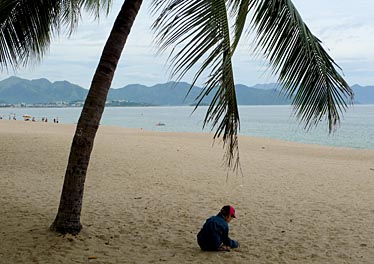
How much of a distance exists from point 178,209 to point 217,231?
283 centimetres

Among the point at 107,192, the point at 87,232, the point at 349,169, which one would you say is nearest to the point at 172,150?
the point at 349,169

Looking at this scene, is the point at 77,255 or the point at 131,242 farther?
the point at 131,242

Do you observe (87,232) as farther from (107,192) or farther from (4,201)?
(107,192)

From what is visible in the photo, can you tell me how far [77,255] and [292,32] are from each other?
342cm

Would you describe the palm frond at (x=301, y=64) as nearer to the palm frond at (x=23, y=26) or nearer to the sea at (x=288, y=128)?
the sea at (x=288, y=128)

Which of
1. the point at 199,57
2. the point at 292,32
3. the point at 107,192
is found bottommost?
the point at 107,192

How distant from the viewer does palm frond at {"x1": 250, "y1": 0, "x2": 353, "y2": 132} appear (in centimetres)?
454

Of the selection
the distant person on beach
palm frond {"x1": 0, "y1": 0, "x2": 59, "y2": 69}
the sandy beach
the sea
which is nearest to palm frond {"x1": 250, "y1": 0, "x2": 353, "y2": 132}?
the sea

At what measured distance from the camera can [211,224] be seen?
5.19m

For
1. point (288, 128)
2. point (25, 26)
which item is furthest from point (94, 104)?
point (288, 128)

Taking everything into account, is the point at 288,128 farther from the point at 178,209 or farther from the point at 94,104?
the point at 94,104

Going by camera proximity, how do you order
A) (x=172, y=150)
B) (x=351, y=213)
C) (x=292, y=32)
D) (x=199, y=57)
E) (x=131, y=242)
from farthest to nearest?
1. (x=172, y=150)
2. (x=351, y=213)
3. (x=131, y=242)
4. (x=292, y=32)
5. (x=199, y=57)

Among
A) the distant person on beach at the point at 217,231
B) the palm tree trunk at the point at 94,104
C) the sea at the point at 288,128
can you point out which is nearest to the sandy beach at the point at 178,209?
the distant person on beach at the point at 217,231

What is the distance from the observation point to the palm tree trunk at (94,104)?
532cm
